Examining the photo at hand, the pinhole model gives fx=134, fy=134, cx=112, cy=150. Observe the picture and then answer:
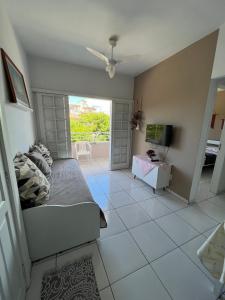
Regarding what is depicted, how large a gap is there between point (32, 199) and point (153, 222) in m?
1.66

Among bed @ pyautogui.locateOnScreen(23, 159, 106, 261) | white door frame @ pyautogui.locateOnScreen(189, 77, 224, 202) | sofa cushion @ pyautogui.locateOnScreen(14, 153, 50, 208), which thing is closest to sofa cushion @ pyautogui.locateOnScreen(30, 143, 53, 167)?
bed @ pyautogui.locateOnScreen(23, 159, 106, 261)

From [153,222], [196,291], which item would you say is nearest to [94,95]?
[153,222]

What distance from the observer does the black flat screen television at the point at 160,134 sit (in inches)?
104

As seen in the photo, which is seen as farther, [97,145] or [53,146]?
[97,145]

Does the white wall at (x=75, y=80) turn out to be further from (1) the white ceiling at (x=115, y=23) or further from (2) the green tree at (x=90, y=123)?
(2) the green tree at (x=90, y=123)

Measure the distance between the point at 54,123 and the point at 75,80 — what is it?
1139 mm

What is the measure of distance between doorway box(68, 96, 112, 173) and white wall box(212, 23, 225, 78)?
93.7 inches

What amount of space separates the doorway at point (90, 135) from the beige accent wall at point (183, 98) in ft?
4.66

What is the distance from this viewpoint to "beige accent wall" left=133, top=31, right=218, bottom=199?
210 cm

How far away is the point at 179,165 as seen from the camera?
2.60 metres

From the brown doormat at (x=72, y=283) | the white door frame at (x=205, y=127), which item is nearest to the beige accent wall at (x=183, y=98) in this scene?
the white door frame at (x=205, y=127)

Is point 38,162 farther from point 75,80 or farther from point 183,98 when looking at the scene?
point 183,98

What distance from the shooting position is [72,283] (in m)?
1.22

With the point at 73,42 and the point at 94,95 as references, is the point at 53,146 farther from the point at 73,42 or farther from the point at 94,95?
the point at 73,42
